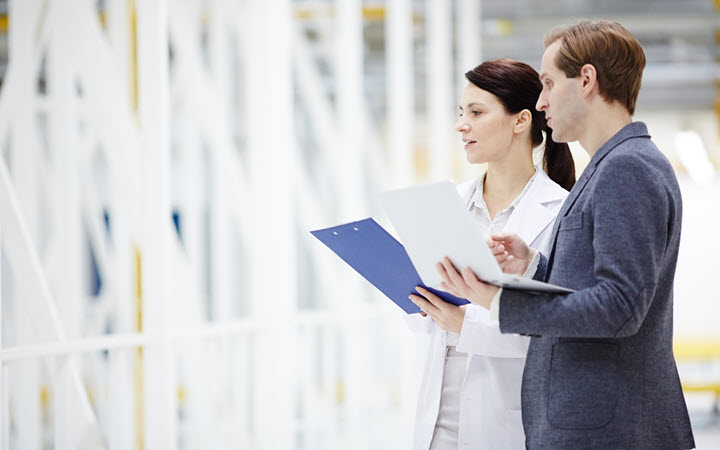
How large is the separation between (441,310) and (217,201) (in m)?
4.11

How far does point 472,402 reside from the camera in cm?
201

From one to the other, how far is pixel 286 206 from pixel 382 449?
1.78 metres

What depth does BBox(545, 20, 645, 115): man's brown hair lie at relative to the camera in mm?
1657

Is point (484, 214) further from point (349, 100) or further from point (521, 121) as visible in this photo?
point (349, 100)

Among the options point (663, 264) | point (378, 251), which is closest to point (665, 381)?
point (663, 264)

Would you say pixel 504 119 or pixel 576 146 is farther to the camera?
pixel 576 146

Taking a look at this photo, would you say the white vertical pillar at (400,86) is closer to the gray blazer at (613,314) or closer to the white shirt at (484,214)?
the white shirt at (484,214)

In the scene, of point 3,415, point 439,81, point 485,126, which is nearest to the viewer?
point 485,126

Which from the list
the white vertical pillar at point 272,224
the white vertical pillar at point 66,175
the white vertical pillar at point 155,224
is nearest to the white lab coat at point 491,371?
the white vertical pillar at point 155,224

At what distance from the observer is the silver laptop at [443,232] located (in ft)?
5.06

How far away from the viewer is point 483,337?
6.29 ft

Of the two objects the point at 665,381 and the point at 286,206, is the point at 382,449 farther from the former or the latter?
the point at 665,381

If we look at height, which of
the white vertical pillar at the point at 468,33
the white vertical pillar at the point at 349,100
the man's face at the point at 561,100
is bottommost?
the man's face at the point at 561,100

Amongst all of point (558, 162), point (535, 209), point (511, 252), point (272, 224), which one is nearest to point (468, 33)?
point (272, 224)
